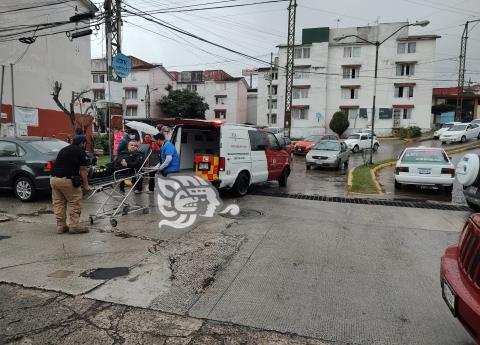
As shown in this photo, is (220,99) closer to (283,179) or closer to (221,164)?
(283,179)

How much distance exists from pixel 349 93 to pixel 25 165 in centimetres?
4417

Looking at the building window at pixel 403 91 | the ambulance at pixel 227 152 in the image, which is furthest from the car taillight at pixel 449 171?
the building window at pixel 403 91

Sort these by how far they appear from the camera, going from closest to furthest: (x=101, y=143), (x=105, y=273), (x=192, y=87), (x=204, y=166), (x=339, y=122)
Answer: (x=105, y=273), (x=204, y=166), (x=101, y=143), (x=339, y=122), (x=192, y=87)

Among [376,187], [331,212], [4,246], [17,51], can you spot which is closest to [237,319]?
[4,246]

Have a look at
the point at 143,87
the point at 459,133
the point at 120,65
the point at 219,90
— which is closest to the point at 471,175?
the point at 120,65

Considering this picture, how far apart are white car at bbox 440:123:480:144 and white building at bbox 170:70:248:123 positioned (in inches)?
1196

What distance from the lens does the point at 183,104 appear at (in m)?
52.5

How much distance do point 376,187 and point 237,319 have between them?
988cm

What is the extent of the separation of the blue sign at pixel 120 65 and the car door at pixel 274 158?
5437mm

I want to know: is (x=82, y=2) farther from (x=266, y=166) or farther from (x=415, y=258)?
(x=415, y=258)

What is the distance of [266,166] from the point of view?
11391mm

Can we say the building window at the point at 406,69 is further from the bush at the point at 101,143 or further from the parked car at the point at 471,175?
the parked car at the point at 471,175

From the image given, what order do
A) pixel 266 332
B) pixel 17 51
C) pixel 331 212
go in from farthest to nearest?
1. pixel 17 51
2. pixel 331 212
3. pixel 266 332

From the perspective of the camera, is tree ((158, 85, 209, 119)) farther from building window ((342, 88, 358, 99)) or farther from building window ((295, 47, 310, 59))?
building window ((342, 88, 358, 99))
